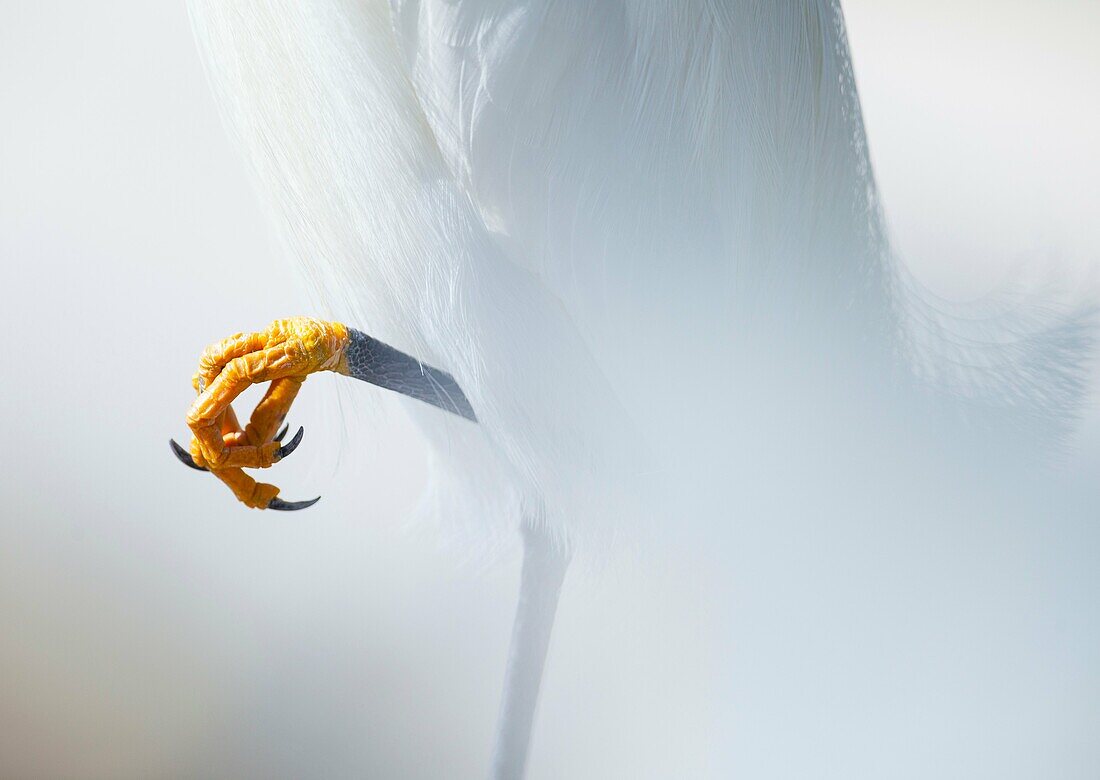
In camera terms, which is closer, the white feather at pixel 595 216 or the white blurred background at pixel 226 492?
the white feather at pixel 595 216

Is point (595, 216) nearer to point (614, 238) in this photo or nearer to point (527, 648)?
point (614, 238)

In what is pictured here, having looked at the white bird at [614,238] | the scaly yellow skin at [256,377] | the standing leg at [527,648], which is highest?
the white bird at [614,238]

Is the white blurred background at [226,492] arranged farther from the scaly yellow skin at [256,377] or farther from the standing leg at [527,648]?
the scaly yellow skin at [256,377]

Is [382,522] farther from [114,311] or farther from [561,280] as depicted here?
[561,280]

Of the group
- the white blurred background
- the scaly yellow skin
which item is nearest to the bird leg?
the scaly yellow skin

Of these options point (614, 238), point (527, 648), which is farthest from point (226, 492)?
point (614, 238)

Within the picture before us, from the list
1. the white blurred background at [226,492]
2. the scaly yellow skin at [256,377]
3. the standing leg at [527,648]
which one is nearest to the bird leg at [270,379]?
the scaly yellow skin at [256,377]
